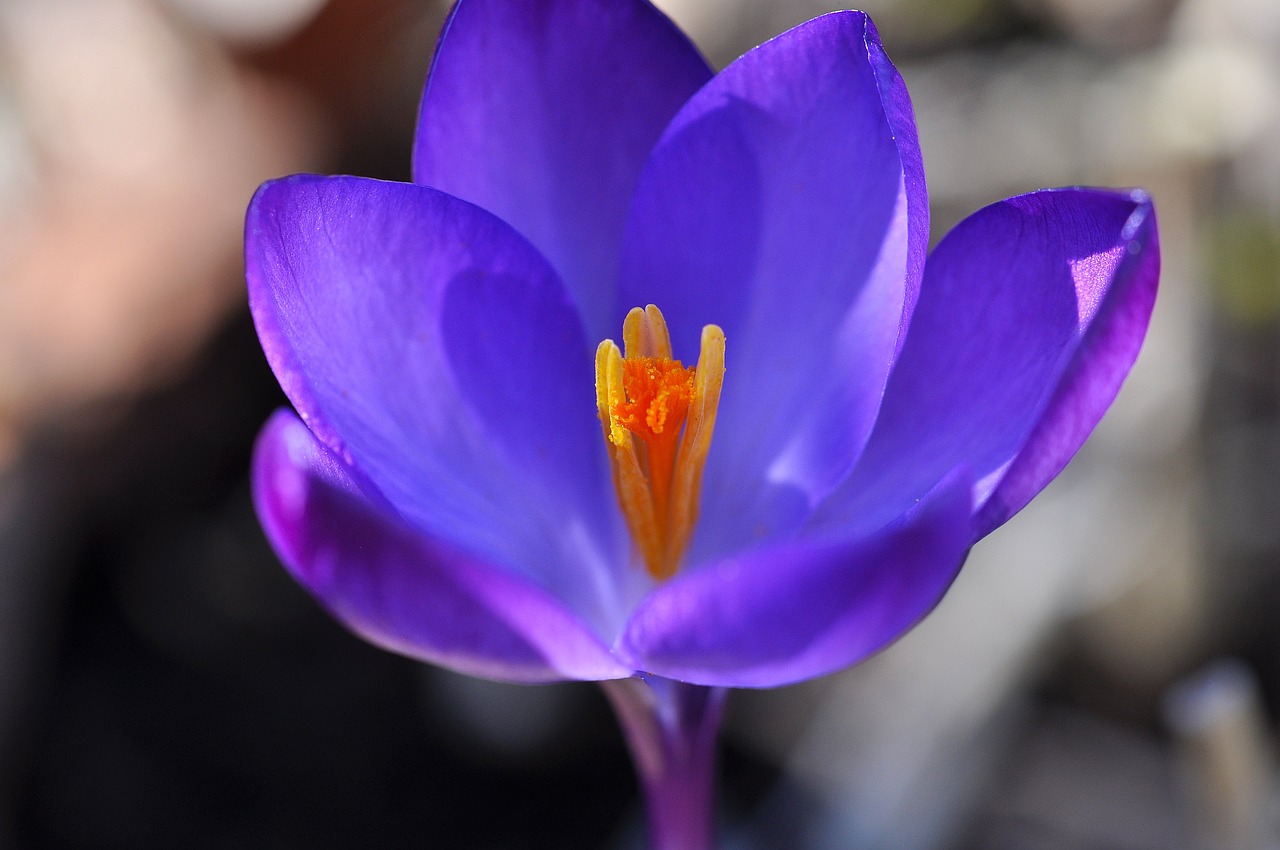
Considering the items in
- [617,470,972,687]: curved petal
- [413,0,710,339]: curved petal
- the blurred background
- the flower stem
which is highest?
[413,0,710,339]: curved petal

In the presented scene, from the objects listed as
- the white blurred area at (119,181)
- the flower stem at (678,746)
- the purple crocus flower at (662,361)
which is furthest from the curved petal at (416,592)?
the white blurred area at (119,181)

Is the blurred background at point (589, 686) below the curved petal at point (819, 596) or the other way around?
below

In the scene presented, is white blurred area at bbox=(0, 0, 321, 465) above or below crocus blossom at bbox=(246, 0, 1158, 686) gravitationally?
below

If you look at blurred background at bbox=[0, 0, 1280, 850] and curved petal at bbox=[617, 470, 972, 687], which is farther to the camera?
blurred background at bbox=[0, 0, 1280, 850]

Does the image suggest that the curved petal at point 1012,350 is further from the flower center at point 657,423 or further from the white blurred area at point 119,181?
the white blurred area at point 119,181

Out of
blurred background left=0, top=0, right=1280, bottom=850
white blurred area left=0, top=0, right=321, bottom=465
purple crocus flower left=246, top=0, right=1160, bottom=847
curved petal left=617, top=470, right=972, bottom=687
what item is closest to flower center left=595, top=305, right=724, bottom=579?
purple crocus flower left=246, top=0, right=1160, bottom=847

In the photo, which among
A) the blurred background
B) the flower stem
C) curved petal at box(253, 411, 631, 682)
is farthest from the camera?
the blurred background

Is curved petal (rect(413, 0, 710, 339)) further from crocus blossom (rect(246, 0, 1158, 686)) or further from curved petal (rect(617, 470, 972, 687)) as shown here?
curved petal (rect(617, 470, 972, 687))
